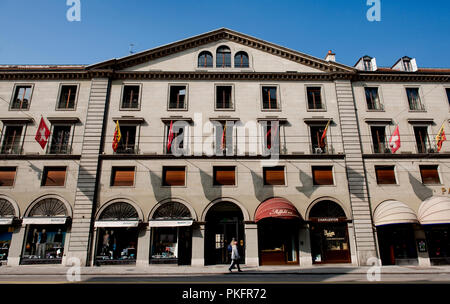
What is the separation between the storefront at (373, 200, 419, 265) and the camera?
795 inches

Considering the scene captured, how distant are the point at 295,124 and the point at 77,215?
19525 mm

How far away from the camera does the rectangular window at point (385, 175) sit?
2220cm

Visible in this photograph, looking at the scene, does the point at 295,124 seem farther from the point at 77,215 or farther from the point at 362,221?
the point at 77,215

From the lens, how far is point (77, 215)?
66.7ft

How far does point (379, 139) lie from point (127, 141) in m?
22.3

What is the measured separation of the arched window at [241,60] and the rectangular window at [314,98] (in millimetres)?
6537

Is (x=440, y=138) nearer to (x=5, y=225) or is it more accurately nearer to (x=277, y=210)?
(x=277, y=210)

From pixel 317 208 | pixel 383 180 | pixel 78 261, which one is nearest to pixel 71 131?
pixel 78 261

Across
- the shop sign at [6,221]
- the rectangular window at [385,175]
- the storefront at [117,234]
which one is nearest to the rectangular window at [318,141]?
the rectangular window at [385,175]

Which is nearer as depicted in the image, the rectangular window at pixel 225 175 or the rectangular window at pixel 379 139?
the rectangular window at pixel 225 175

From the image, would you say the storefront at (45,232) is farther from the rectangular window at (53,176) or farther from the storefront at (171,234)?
the storefront at (171,234)

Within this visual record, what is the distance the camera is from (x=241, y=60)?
25.7m

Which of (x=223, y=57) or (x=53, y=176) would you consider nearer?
→ (x=53, y=176)

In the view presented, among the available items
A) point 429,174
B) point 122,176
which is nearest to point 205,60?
point 122,176
